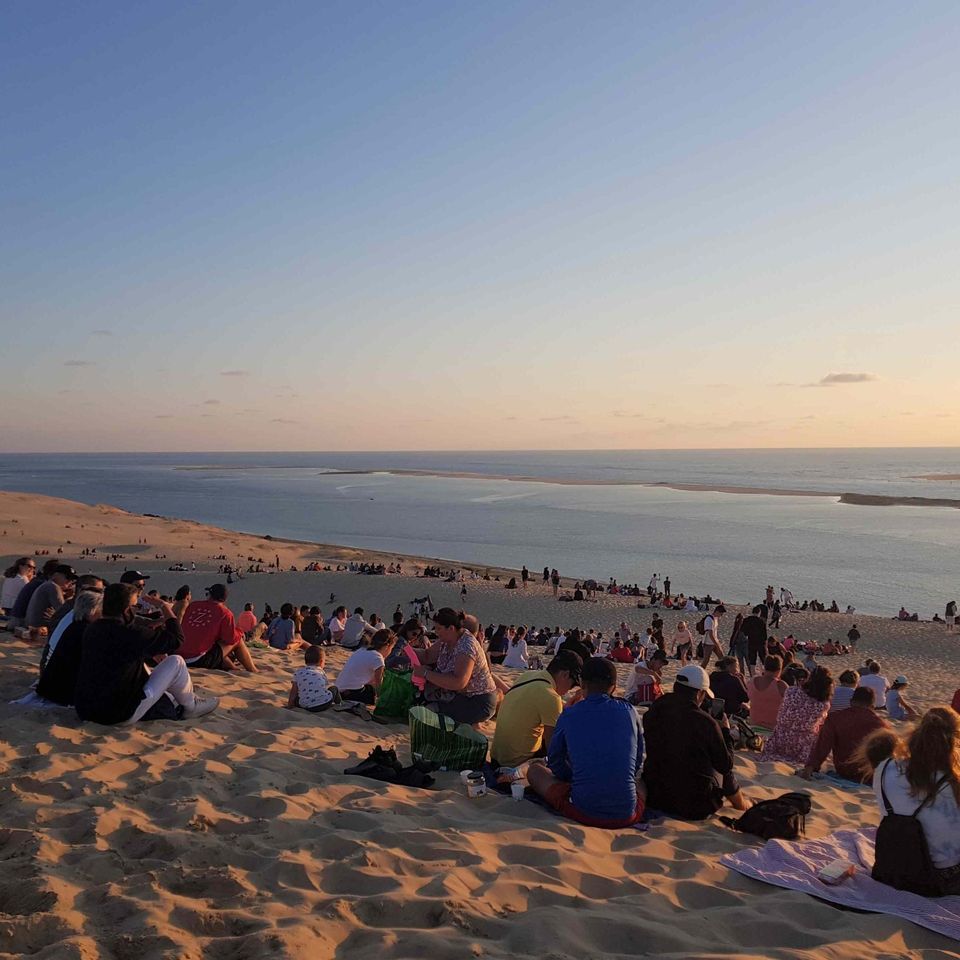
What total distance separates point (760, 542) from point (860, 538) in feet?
28.4

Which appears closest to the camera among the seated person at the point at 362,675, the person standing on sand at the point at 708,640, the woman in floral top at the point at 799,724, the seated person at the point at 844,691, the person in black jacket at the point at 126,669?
the person in black jacket at the point at 126,669

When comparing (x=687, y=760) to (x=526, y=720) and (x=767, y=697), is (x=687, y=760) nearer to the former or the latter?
(x=526, y=720)

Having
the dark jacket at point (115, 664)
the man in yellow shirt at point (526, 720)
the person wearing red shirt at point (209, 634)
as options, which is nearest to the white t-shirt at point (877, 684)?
the man in yellow shirt at point (526, 720)

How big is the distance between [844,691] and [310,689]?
561cm

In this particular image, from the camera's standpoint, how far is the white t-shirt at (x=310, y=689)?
7.80 m

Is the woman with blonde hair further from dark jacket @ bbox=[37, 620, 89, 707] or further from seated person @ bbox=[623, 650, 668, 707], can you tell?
seated person @ bbox=[623, 650, 668, 707]

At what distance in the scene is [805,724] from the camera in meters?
7.68

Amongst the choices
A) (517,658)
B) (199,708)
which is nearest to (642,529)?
(517,658)

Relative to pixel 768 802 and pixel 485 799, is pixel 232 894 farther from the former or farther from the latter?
pixel 768 802

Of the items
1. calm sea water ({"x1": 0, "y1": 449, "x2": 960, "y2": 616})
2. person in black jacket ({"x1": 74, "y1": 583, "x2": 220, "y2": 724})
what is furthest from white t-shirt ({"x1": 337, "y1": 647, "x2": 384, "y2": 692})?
calm sea water ({"x1": 0, "y1": 449, "x2": 960, "y2": 616})

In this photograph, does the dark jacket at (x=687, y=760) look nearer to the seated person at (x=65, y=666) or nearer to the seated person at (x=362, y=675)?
the seated person at (x=362, y=675)

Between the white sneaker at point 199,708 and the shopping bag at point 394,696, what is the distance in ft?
5.09

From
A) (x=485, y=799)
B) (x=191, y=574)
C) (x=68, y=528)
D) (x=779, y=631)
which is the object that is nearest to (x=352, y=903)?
(x=485, y=799)

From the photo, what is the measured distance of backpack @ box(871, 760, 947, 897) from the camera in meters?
3.96
